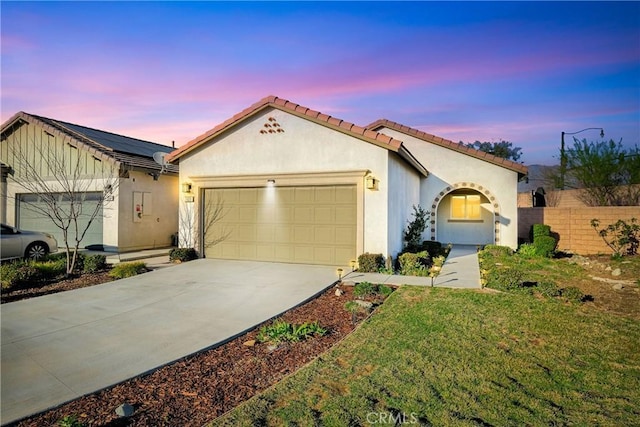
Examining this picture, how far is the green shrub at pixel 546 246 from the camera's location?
12.6 meters

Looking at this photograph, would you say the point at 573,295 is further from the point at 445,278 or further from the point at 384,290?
the point at 384,290

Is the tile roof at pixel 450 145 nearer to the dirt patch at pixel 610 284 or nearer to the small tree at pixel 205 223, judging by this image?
the dirt patch at pixel 610 284

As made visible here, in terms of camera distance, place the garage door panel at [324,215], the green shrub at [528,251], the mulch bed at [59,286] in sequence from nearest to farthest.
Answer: the mulch bed at [59,286]
the garage door panel at [324,215]
the green shrub at [528,251]

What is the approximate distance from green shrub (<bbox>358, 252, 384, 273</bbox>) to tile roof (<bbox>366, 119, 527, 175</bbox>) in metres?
7.79

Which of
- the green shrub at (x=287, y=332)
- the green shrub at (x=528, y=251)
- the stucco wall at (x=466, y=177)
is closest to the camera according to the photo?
the green shrub at (x=287, y=332)

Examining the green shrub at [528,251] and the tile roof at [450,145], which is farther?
the tile roof at [450,145]

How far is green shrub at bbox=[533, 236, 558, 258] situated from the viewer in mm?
12648

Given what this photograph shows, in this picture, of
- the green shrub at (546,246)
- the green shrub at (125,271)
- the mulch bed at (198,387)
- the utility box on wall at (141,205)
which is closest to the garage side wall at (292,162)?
the green shrub at (125,271)

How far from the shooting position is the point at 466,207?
1642cm

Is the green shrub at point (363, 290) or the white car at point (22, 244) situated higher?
the white car at point (22, 244)

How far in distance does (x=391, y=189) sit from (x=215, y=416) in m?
7.88

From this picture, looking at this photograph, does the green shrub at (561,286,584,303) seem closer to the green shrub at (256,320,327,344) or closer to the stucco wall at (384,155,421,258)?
the stucco wall at (384,155,421,258)

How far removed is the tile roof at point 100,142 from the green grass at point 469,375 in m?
12.4

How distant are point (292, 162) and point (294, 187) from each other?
0.77m
